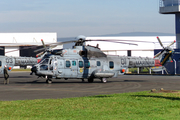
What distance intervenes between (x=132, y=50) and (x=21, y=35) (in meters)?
31.4

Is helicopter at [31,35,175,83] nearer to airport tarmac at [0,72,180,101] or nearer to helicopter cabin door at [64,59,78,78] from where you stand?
helicopter cabin door at [64,59,78,78]

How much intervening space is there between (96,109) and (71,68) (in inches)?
688

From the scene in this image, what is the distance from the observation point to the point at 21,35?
9206 centimetres

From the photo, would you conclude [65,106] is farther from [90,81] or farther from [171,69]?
[171,69]

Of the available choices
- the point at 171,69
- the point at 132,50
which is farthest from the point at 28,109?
the point at 132,50

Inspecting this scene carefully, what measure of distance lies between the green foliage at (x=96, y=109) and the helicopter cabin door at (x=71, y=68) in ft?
48.7

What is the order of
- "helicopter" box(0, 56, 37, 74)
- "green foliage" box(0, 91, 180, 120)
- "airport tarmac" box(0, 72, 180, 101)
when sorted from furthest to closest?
"helicopter" box(0, 56, 37, 74) < "airport tarmac" box(0, 72, 180, 101) < "green foliage" box(0, 91, 180, 120)

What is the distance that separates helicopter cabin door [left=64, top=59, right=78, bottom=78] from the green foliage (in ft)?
48.7

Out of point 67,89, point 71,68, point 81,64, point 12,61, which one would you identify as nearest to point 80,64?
point 81,64

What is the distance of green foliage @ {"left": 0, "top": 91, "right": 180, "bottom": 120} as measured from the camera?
10.9 metres

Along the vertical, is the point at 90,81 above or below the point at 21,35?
below

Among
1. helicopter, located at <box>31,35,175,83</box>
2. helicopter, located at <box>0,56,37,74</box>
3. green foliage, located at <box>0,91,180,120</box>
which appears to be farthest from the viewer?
helicopter, located at <box>0,56,37,74</box>

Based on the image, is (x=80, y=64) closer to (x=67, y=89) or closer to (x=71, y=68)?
(x=71, y=68)

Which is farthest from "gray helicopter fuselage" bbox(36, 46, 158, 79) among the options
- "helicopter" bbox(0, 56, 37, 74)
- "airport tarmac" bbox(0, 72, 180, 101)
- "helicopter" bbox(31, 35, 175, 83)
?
"helicopter" bbox(0, 56, 37, 74)
